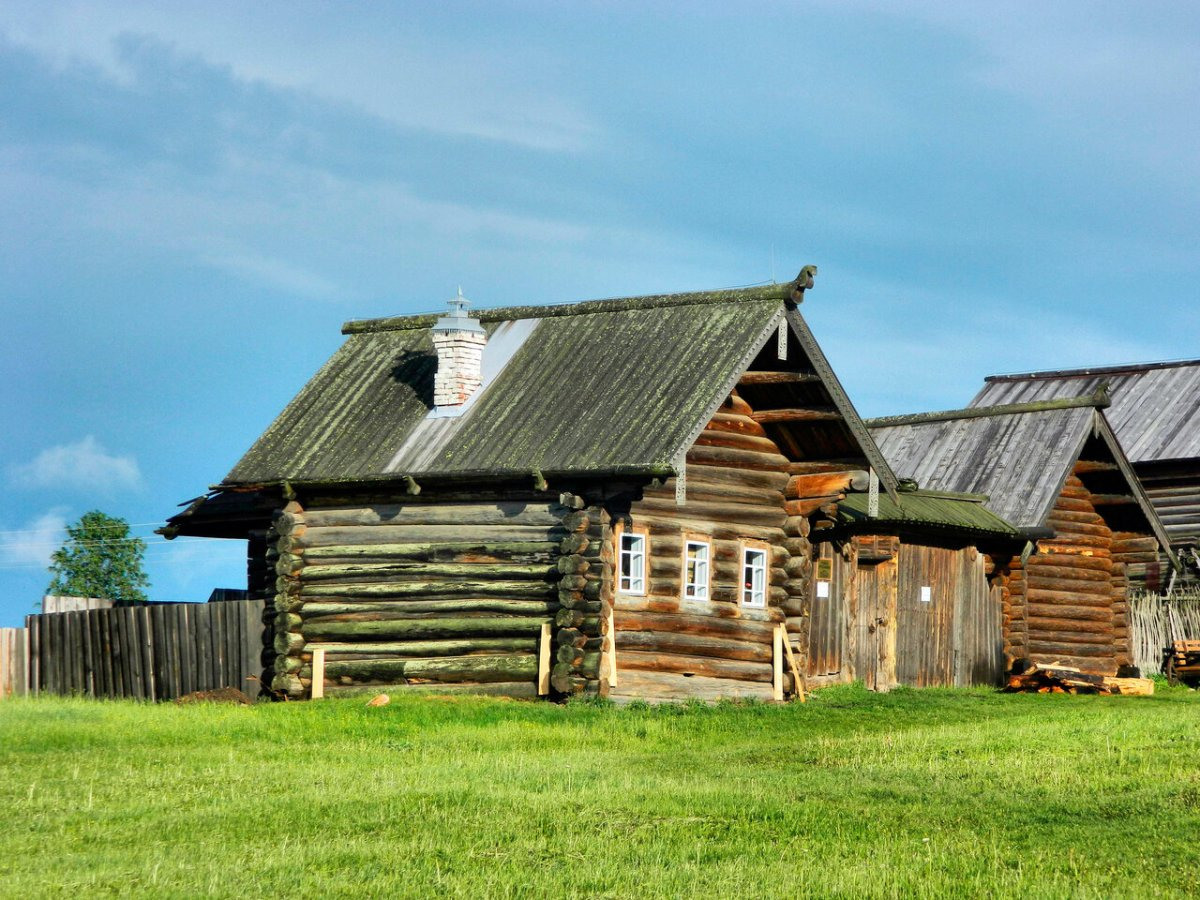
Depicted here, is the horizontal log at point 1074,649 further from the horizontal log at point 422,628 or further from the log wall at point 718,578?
the horizontal log at point 422,628

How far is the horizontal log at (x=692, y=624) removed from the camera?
2577cm

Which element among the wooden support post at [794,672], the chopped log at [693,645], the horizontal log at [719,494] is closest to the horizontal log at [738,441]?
the horizontal log at [719,494]

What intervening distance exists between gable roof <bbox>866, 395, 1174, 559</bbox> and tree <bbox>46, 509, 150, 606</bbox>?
25.2m

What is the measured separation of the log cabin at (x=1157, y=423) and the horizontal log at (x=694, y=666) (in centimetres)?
1762

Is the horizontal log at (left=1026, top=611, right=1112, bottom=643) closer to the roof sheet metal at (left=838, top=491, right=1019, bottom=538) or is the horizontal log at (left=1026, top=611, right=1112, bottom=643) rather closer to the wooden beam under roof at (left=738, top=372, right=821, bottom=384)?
the roof sheet metal at (left=838, top=491, right=1019, bottom=538)

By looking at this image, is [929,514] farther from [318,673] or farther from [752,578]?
[318,673]

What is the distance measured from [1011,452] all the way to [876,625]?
736cm

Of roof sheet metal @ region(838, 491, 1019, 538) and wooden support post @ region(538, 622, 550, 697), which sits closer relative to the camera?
wooden support post @ region(538, 622, 550, 697)

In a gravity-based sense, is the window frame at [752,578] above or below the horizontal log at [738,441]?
below

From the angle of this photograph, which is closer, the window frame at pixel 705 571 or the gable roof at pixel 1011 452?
the window frame at pixel 705 571

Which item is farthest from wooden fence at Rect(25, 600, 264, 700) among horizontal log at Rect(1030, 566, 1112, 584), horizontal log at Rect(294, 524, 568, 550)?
horizontal log at Rect(1030, 566, 1112, 584)

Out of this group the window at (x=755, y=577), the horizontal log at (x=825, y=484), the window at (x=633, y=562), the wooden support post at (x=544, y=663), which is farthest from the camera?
the horizontal log at (x=825, y=484)

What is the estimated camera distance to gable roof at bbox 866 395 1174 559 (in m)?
34.7

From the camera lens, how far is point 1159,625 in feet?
132
